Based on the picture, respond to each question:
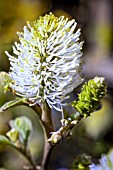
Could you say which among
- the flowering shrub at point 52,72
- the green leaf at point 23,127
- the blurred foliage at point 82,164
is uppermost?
the flowering shrub at point 52,72

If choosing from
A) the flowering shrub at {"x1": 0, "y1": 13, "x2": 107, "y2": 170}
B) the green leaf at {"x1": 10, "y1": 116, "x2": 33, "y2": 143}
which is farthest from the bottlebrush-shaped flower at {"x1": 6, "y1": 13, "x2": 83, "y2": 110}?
the green leaf at {"x1": 10, "y1": 116, "x2": 33, "y2": 143}

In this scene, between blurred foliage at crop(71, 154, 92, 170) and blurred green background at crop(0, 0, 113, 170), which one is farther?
blurred green background at crop(0, 0, 113, 170)

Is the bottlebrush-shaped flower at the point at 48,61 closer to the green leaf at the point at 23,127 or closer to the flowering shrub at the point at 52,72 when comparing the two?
the flowering shrub at the point at 52,72

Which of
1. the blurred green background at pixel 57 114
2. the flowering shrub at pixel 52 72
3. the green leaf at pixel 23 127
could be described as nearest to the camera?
the flowering shrub at pixel 52 72

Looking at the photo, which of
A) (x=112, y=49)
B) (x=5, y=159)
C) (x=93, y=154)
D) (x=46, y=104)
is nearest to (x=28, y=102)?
(x=46, y=104)

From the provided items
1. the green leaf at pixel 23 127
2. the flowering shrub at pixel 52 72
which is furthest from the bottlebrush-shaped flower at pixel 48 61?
the green leaf at pixel 23 127

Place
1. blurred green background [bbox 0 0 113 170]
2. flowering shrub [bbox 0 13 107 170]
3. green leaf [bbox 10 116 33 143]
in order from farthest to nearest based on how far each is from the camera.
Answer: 1. blurred green background [bbox 0 0 113 170]
2. green leaf [bbox 10 116 33 143]
3. flowering shrub [bbox 0 13 107 170]

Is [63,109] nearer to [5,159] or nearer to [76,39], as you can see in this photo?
[76,39]

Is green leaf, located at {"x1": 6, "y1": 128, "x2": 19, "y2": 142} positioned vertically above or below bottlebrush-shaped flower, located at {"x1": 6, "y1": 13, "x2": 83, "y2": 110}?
below

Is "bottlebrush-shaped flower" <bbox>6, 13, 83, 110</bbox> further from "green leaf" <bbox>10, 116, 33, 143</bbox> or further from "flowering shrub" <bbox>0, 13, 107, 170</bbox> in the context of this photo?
"green leaf" <bbox>10, 116, 33, 143</bbox>
